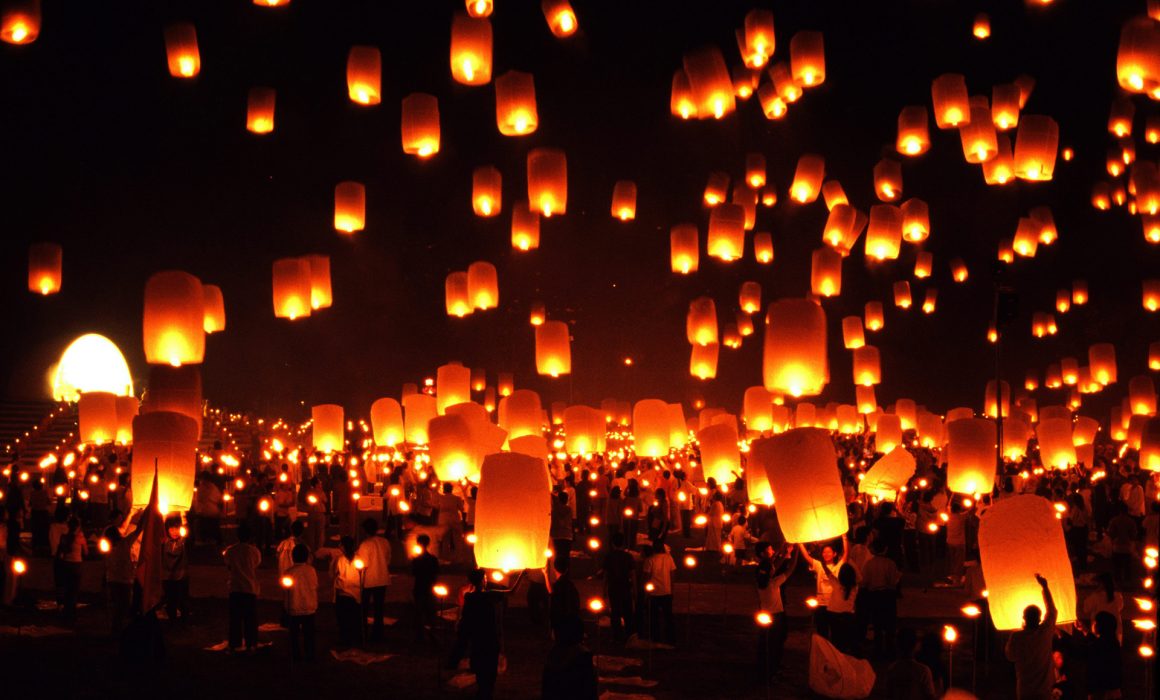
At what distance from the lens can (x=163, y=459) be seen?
34.3ft

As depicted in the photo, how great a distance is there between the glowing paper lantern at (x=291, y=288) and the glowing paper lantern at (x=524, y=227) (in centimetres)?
431

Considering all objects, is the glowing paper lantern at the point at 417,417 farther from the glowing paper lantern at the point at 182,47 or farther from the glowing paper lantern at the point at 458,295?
the glowing paper lantern at the point at 182,47

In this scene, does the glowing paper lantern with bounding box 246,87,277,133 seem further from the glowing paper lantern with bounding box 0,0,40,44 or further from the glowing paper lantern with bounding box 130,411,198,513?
the glowing paper lantern with bounding box 130,411,198,513

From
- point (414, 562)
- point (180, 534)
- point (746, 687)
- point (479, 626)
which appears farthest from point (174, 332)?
point (746, 687)

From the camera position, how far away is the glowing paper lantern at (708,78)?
1550 cm

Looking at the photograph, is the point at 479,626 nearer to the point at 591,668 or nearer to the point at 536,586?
the point at 591,668

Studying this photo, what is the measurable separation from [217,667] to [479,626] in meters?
2.62

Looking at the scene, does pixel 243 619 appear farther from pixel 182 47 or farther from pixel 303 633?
pixel 182 47

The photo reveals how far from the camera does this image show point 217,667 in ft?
29.6

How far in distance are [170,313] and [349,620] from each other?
15.2 feet

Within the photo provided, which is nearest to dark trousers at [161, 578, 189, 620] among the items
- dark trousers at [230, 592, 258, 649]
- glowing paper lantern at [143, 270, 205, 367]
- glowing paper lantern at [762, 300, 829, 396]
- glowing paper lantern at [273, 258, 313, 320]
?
dark trousers at [230, 592, 258, 649]

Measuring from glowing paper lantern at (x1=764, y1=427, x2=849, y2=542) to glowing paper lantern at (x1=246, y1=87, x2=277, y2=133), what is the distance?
10.1 m

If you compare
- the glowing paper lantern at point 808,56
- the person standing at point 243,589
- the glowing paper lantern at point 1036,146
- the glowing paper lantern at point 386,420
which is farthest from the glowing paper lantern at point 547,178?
the person standing at point 243,589

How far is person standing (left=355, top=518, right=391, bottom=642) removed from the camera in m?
9.93
